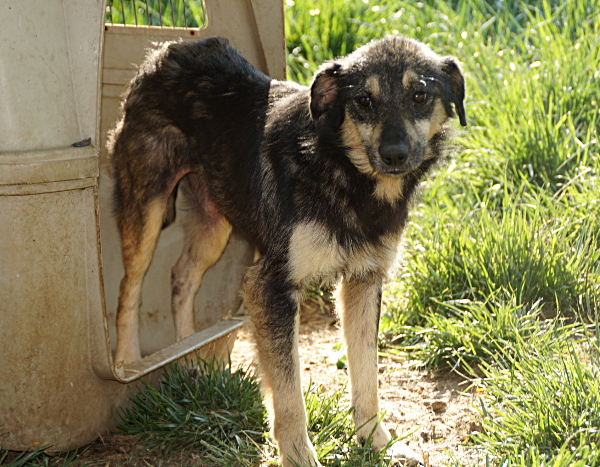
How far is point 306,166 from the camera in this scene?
3.15 metres

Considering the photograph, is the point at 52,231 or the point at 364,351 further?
the point at 364,351

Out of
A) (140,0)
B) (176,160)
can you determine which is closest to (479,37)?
(140,0)

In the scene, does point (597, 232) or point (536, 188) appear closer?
point (597, 232)

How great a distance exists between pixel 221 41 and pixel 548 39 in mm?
3553

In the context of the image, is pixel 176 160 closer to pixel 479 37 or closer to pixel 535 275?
pixel 535 275

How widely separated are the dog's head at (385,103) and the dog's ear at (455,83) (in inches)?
2.0

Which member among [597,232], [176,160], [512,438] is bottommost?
[512,438]

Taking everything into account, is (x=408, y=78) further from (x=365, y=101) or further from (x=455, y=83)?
(x=455, y=83)

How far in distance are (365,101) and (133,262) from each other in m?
1.83

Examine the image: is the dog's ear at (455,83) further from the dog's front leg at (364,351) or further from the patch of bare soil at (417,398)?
the patch of bare soil at (417,398)

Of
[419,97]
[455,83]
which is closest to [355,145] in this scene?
[419,97]

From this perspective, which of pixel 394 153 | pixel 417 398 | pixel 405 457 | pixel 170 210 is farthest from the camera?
pixel 170 210

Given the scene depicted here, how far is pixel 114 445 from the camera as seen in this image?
3.45m

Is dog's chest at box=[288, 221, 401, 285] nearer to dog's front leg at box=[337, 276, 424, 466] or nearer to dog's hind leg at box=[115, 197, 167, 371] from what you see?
dog's front leg at box=[337, 276, 424, 466]
